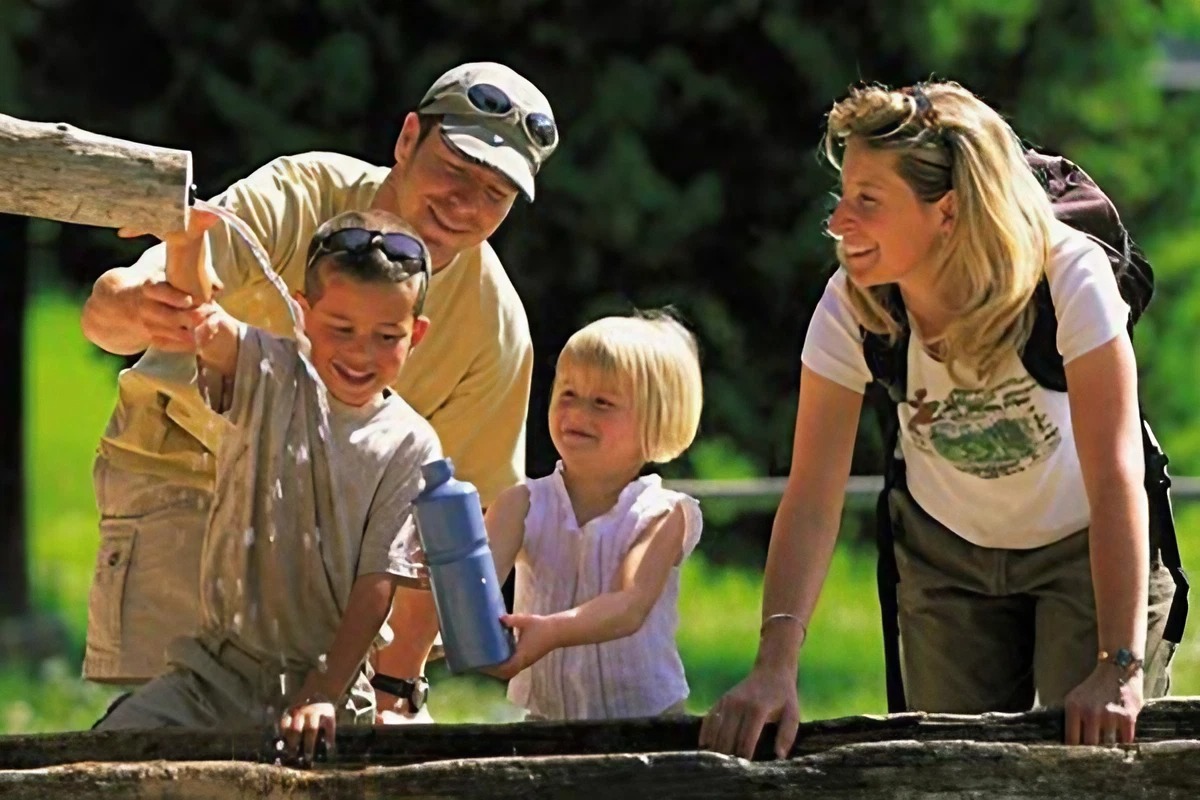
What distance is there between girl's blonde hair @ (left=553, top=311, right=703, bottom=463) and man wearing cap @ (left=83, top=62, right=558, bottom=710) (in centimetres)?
33

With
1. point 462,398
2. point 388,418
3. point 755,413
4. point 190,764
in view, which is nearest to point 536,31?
point 755,413

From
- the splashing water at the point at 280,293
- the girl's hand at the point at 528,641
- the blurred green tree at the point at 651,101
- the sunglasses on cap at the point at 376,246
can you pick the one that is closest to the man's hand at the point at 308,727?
the girl's hand at the point at 528,641

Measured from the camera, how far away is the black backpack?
14.6 ft

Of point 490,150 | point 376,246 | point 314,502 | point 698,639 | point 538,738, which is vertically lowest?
point 698,639

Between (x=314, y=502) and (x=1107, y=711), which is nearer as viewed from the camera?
(x=1107, y=711)

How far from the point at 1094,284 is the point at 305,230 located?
5.15 feet

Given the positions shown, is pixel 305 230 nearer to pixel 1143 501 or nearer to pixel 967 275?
pixel 967 275

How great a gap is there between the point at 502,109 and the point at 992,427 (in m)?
1.20

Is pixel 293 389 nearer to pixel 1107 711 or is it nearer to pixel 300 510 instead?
pixel 300 510

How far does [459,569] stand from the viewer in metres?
4.27

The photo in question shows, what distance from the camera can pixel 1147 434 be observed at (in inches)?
181

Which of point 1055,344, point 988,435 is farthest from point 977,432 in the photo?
point 1055,344

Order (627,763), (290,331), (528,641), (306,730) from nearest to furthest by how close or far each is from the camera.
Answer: (627,763)
(306,730)
(528,641)
(290,331)

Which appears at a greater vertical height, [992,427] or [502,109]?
[502,109]
